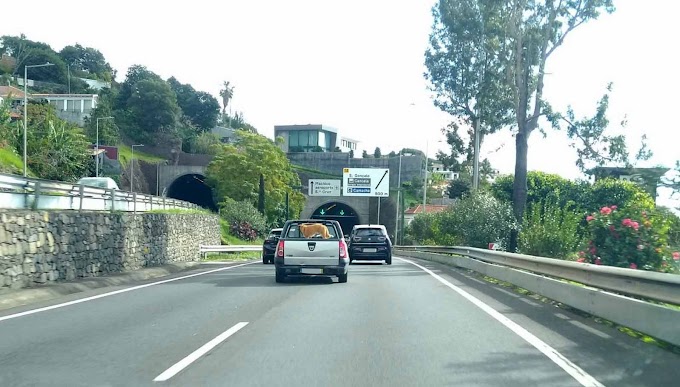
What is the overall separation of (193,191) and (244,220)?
36.5m

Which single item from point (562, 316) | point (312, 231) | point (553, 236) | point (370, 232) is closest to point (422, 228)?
point (370, 232)

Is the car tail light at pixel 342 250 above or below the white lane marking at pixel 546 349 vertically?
above

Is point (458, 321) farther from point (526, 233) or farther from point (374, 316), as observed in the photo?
point (526, 233)

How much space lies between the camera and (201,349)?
333 inches

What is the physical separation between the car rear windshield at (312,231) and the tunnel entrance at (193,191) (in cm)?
7126

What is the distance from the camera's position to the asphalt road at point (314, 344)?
7.03 meters

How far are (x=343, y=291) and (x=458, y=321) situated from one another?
5.24 meters

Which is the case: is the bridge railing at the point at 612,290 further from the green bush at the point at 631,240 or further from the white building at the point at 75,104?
the white building at the point at 75,104

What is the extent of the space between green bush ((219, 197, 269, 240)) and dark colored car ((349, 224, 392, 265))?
2846cm

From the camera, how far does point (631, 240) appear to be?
14930 millimetres

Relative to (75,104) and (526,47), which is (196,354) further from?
(75,104)

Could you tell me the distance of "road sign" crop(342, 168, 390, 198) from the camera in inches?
2303

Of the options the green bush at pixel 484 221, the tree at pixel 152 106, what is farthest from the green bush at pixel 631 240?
the tree at pixel 152 106

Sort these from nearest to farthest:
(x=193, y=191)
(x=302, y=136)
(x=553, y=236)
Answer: (x=553, y=236) → (x=193, y=191) → (x=302, y=136)
